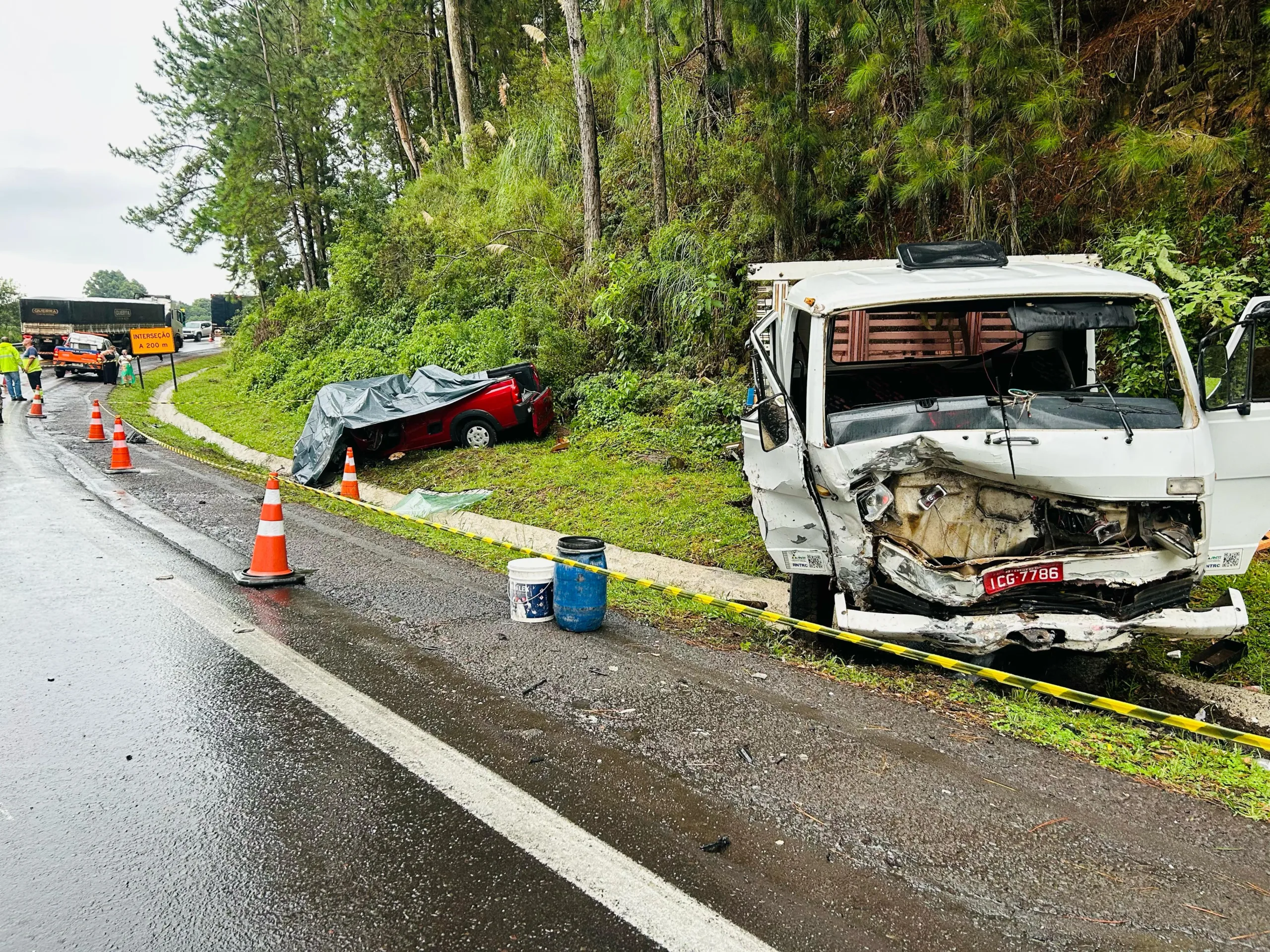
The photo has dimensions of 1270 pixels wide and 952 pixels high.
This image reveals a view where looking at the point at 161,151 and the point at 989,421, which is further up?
the point at 161,151

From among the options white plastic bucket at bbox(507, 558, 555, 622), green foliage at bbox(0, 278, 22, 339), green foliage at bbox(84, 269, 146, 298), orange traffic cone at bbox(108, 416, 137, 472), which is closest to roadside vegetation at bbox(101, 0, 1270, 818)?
white plastic bucket at bbox(507, 558, 555, 622)

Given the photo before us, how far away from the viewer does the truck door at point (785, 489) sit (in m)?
5.18

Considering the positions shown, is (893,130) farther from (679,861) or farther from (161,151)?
(161,151)

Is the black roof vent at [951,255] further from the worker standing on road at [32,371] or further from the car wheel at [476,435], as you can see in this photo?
the worker standing on road at [32,371]

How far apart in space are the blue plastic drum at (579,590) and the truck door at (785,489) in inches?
45.7

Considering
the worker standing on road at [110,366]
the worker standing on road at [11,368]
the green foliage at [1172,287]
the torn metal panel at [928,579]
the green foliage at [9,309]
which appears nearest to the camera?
the torn metal panel at [928,579]

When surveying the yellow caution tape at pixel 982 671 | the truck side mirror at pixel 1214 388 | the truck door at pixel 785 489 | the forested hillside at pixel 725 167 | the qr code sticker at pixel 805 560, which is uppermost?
the forested hillside at pixel 725 167

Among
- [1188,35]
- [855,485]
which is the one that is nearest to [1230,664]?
[855,485]

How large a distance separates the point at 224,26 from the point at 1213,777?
116 feet

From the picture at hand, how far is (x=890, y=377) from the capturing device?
6.64 m

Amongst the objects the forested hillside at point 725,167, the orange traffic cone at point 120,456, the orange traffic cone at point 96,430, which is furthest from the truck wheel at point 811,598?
the orange traffic cone at point 96,430

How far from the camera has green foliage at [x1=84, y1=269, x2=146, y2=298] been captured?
150375 millimetres

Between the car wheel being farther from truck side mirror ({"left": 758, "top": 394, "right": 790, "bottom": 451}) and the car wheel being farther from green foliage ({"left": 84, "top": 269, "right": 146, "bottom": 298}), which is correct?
green foliage ({"left": 84, "top": 269, "right": 146, "bottom": 298})

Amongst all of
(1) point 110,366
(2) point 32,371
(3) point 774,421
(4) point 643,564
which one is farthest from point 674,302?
(1) point 110,366
